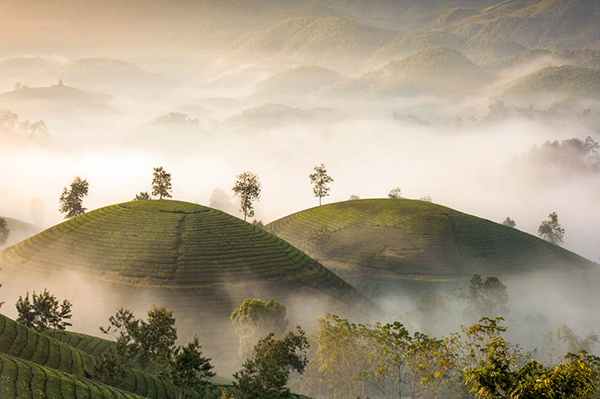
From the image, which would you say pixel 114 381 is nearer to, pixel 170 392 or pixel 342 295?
pixel 170 392

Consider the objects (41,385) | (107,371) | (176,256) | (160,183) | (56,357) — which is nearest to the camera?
(41,385)

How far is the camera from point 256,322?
106 meters

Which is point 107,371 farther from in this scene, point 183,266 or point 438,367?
point 183,266

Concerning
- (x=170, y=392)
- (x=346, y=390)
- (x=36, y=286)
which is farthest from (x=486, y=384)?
(x=36, y=286)

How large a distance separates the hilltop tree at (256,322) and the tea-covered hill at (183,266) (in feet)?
30.2

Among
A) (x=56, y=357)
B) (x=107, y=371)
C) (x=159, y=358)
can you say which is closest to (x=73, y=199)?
(x=56, y=357)

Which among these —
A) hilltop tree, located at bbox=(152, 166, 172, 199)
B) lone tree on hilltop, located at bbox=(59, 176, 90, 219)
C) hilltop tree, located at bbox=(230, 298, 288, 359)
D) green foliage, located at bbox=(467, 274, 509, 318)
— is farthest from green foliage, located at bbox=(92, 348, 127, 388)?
lone tree on hilltop, located at bbox=(59, 176, 90, 219)

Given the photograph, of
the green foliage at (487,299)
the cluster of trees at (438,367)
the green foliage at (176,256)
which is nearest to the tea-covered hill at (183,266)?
the green foliage at (176,256)

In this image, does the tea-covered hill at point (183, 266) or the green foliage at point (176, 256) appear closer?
the tea-covered hill at point (183, 266)

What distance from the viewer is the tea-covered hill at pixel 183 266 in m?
126

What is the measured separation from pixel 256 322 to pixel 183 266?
1619 inches

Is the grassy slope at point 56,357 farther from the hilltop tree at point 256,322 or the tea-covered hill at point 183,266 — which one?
the tea-covered hill at point 183,266

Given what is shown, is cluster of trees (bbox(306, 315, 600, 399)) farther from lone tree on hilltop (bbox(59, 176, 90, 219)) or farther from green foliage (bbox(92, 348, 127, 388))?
lone tree on hilltop (bbox(59, 176, 90, 219))

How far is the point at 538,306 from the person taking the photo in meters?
171
